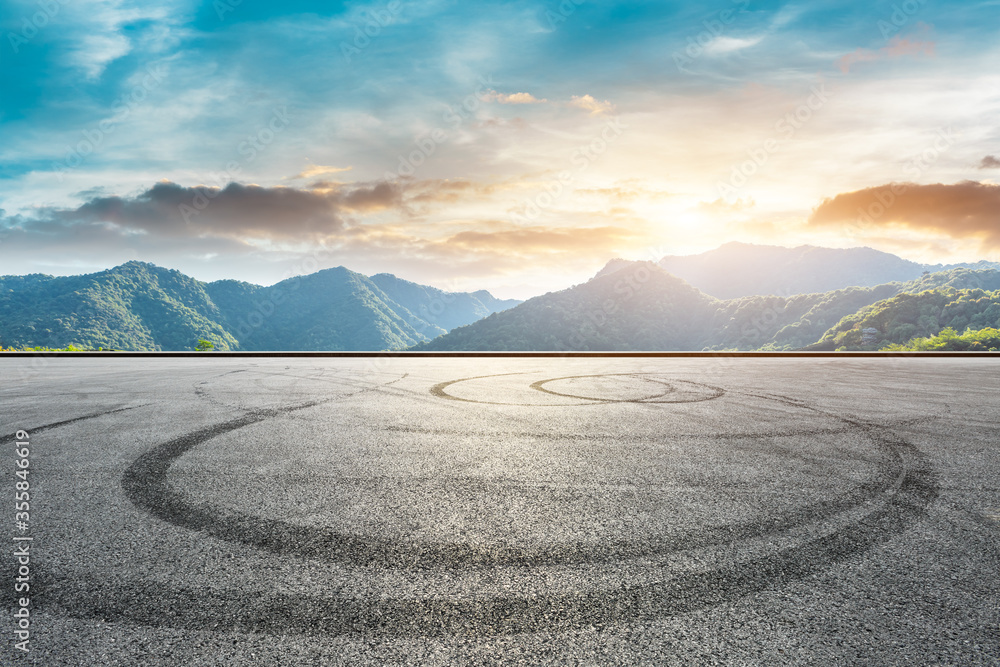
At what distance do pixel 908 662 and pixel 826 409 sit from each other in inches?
256

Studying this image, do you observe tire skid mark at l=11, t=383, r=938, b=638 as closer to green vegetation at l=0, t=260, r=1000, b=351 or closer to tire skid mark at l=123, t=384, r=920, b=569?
tire skid mark at l=123, t=384, r=920, b=569

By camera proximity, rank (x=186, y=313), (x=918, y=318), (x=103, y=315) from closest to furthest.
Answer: (x=918, y=318) < (x=103, y=315) < (x=186, y=313)

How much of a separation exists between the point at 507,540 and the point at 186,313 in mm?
90004

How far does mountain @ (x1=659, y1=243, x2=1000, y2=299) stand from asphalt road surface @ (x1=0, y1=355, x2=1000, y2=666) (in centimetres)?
15405

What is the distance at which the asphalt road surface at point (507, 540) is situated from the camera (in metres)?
2.06

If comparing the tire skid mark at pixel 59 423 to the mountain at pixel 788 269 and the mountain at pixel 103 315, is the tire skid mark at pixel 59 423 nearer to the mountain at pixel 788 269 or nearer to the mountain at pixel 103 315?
the mountain at pixel 103 315

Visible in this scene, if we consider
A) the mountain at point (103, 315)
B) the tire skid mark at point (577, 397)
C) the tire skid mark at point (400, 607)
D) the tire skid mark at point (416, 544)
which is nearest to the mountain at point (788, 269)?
the mountain at point (103, 315)

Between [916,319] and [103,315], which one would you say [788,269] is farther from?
[103,315]

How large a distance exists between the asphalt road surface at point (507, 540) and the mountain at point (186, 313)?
62.7 meters

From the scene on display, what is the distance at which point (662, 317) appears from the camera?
75.9 m

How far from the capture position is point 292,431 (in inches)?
239

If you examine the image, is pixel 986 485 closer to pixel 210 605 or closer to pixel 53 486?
pixel 210 605

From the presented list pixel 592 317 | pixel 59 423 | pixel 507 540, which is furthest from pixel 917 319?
pixel 59 423

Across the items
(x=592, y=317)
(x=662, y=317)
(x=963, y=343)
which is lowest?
(x=963, y=343)
